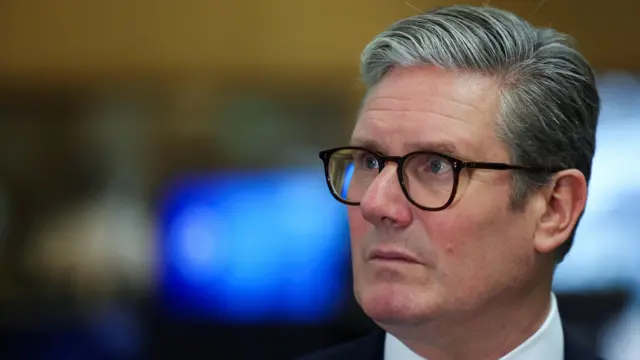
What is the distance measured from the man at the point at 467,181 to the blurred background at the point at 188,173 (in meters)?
2.32

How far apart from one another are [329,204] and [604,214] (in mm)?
1110

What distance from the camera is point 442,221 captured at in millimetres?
1518

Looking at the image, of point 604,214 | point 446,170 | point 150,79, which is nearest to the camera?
point 446,170

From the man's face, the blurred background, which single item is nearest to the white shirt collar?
the man's face

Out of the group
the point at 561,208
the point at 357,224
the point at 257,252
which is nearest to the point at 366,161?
Answer: the point at 357,224

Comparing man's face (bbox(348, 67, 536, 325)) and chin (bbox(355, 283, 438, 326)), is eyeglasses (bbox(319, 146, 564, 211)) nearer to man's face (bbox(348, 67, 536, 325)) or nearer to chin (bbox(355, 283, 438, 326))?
man's face (bbox(348, 67, 536, 325))

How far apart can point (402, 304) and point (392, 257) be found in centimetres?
8

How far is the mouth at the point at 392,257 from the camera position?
1.52m

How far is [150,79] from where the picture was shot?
4.10 metres

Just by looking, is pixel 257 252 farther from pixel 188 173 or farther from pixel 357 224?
pixel 357 224

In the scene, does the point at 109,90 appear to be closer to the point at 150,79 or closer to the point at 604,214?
the point at 150,79

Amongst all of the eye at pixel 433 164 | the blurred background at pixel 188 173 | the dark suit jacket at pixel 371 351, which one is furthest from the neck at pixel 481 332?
the blurred background at pixel 188 173

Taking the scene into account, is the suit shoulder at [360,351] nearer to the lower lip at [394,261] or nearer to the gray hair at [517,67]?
the lower lip at [394,261]

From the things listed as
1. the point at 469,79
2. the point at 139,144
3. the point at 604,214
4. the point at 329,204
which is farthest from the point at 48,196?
the point at 469,79
